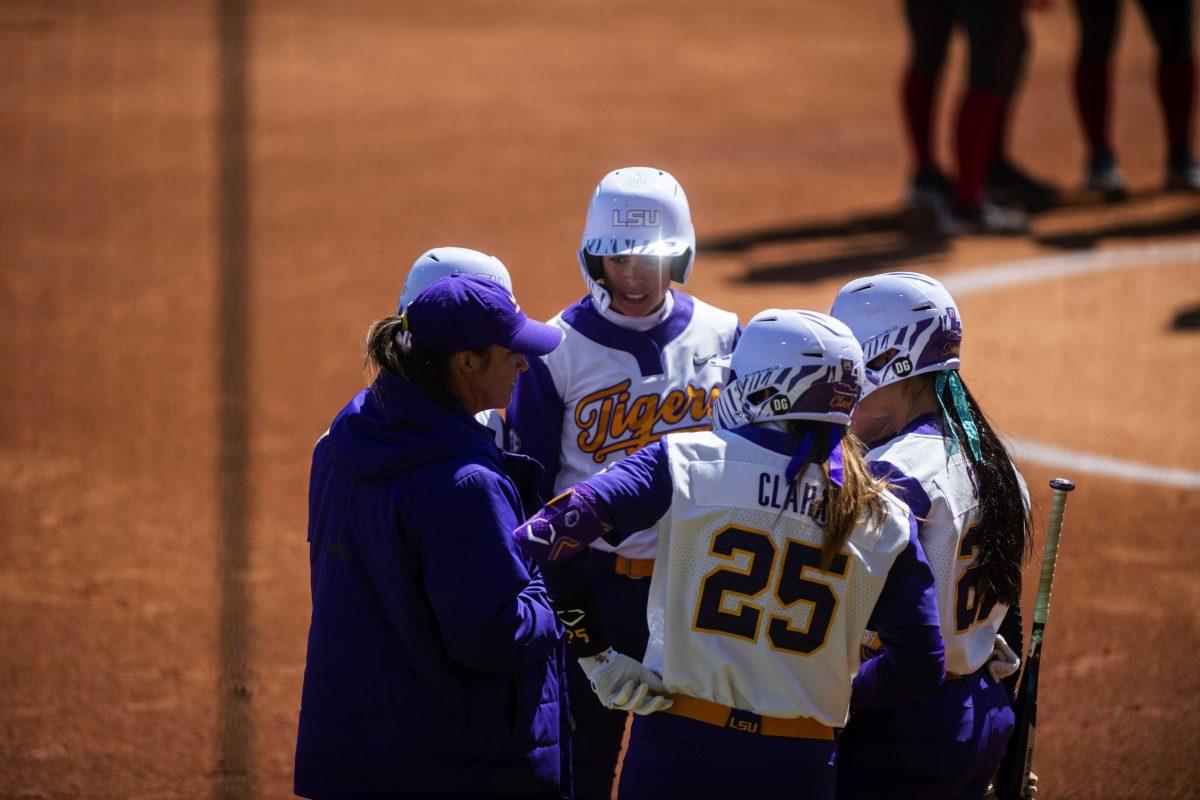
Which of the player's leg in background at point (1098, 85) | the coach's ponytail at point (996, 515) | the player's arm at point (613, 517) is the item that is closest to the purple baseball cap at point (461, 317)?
the player's arm at point (613, 517)

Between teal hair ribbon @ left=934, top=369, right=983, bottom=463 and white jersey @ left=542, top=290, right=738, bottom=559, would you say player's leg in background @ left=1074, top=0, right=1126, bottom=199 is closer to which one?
white jersey @ left=542, top=290, right=738, bottom=559

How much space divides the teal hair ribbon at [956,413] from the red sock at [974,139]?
24.5 feet

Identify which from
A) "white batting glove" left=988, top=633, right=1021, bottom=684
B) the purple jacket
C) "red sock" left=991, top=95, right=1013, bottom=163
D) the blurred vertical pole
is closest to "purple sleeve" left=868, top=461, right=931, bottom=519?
"white batting glove" left=988, top=633, right=1021, bottom=684

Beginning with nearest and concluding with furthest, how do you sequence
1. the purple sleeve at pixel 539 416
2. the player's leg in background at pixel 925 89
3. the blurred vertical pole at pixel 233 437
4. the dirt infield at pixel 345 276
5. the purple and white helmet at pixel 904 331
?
the purple and white helmet at pixel 904 331 < the purple sleeve at pixel 539 416 < the blurred vertical pole at pixel 233 437 < the dirt infield at pixel 345 276 < the player's leg in background at pixel 925 89

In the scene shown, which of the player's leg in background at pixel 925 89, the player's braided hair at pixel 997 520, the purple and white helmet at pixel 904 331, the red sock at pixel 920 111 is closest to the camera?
the player's braided hair at pixel 997 520

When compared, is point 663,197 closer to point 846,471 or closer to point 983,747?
point 846,471

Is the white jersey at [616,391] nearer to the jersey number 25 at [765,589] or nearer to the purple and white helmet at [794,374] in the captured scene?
the purple and white helmet at [794,374]

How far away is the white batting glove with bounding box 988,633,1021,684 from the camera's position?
3.20 metres

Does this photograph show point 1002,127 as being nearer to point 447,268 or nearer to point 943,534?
point 447,268

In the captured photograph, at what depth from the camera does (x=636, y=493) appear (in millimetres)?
2680

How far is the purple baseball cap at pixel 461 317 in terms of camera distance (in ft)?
9.48

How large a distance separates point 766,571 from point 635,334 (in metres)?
1.38

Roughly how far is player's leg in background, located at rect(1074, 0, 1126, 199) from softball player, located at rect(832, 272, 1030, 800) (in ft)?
29.0

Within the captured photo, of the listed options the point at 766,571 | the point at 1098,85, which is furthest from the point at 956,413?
the point at 1098,85
